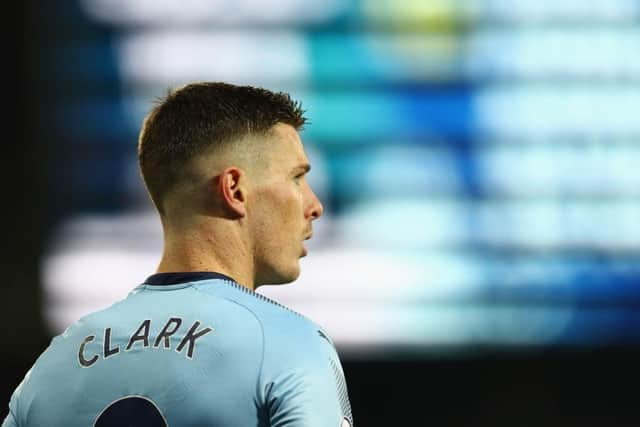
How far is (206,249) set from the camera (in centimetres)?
224

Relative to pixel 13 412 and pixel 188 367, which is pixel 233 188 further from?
pixel 13 412

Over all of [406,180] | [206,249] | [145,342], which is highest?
[206,249]

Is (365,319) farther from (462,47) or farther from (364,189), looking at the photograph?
(462,47)

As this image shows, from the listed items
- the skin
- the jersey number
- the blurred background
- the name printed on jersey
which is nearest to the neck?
the skin

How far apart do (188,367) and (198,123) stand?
394mm

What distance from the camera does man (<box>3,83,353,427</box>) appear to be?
2082mm

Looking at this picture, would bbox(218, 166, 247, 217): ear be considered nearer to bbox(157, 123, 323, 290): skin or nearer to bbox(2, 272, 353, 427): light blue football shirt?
bbox(157, 123, 323, 290): skin

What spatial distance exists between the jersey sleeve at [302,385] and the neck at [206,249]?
0.66ft

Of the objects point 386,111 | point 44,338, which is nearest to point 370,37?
point 386,111

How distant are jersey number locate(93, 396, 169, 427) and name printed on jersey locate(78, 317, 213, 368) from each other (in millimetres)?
83

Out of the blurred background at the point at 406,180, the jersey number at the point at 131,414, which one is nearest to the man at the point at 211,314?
the jersey number at the point at 131,414

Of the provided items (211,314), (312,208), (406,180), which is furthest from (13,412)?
(406,180)

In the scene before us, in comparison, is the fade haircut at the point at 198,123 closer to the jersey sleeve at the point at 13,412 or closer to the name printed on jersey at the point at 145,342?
the name printed on jersey at the point at 145,342

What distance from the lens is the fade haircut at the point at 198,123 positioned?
2.26 metres
